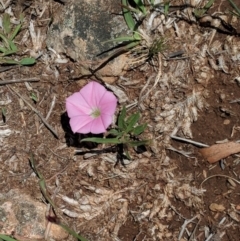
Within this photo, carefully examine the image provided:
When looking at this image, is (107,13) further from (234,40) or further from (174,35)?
(234,40)

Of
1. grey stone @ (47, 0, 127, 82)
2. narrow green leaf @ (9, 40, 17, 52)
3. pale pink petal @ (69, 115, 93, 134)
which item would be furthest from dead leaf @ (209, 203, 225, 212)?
narrow green leaf @ (9, 40, 17, 52)

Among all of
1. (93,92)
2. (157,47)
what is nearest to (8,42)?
(93,92)

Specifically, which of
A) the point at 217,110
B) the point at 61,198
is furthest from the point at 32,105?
the point at 217,110

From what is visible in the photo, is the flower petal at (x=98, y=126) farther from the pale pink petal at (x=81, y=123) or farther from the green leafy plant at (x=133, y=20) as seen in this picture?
the green leafy plant at (x=133, y=20)

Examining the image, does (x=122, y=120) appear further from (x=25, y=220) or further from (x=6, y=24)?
(x=6, y=24)

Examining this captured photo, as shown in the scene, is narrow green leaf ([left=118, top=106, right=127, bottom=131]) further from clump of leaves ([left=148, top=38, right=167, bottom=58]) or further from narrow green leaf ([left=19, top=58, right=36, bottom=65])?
narrow green leaf ([left=19, top=58, right=36, bottom=65])

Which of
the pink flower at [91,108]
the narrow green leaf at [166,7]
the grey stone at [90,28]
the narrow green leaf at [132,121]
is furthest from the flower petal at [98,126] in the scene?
the narrow green leaf at [166,7]
